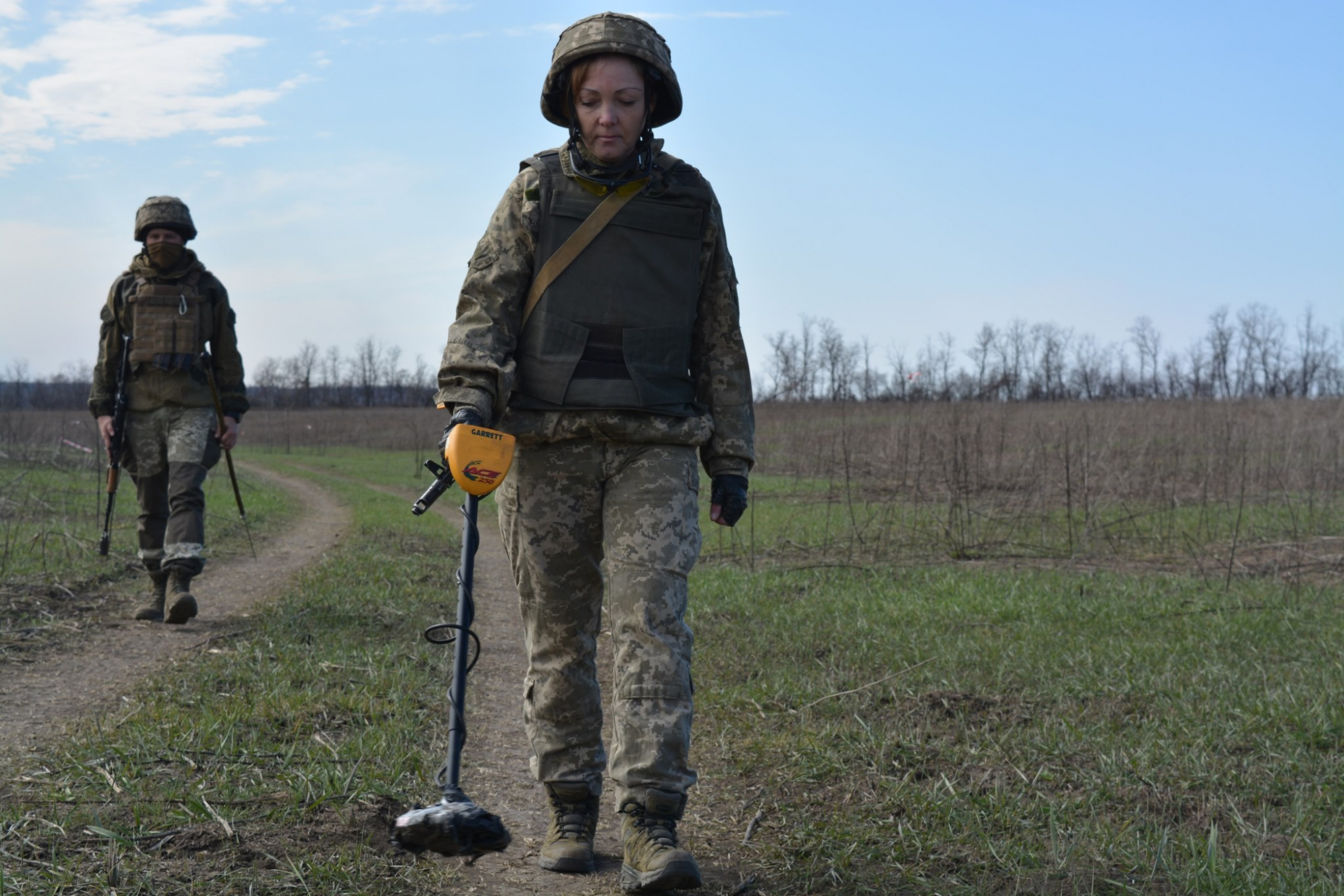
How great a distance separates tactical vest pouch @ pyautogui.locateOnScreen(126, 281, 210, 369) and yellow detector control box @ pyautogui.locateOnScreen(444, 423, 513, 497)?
173 inches

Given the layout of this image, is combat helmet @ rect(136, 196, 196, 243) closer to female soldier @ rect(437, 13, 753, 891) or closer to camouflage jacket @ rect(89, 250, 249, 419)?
camouflage jacket @ rect(89, 250, 249, 419)

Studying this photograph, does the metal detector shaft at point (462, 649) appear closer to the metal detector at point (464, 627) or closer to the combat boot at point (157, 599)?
the metal detector at point (464, 627)

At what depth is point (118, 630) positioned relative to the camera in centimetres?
632

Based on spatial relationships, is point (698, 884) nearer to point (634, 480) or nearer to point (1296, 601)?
point (634, 480)

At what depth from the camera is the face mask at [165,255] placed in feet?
21.7

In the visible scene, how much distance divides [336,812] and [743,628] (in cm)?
386

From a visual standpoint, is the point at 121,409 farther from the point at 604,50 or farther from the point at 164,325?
the point at 604,50

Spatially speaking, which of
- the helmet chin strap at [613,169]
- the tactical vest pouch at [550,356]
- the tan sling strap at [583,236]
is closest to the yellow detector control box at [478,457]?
the tactical vest pouch at [550,356]

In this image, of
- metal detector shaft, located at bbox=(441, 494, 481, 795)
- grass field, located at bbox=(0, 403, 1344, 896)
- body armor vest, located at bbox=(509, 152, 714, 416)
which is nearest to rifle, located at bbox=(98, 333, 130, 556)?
grass field, located at bbox=(0, 403, 1344, 896)

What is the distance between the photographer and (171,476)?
660 centimetres

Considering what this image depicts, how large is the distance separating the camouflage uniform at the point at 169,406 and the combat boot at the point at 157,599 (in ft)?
0.17

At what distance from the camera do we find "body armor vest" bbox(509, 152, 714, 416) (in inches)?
122

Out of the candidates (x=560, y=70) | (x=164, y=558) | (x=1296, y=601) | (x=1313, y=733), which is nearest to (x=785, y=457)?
(x=1296, y=601)

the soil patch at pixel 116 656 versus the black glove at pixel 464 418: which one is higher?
the black glove at pixel 464 418
